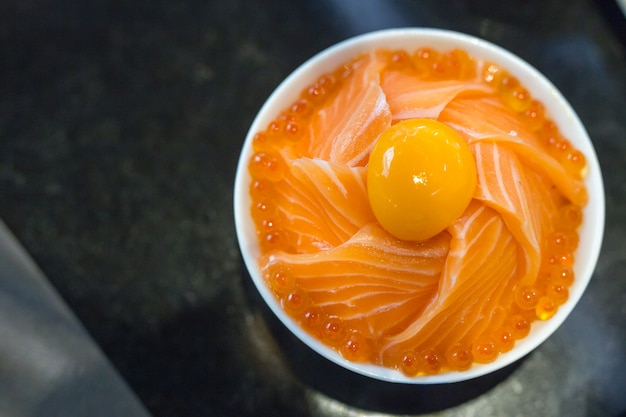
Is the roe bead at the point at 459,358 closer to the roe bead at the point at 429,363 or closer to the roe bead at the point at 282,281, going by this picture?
the roe bead at the point at 429,363

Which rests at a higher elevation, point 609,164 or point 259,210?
point 259,210

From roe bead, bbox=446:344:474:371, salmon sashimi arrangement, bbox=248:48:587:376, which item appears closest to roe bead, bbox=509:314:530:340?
salmon sashimi arrangement, bbox=248:48:587:376

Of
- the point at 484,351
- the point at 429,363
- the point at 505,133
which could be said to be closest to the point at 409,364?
the point at 429,363

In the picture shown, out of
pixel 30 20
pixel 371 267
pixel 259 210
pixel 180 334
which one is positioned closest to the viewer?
pixel 371 267

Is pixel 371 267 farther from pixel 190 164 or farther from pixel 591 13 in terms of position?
pixel 591 13

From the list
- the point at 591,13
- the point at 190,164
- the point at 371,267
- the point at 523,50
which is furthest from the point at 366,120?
the point at 591,13

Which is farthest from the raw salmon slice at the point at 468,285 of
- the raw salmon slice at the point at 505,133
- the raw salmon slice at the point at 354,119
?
the raw salmon slice at the point at 354,119

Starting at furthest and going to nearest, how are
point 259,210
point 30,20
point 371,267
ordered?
point 30,20, point 259,210, point 371,267
